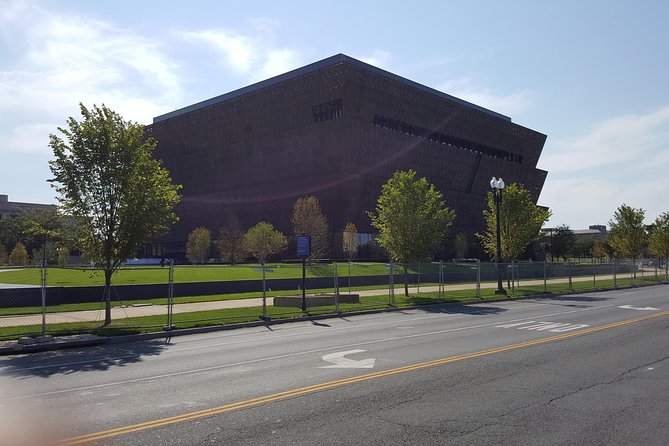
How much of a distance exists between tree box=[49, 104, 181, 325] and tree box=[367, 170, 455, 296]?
15.9 metres

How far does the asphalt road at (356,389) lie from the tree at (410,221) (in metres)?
15.8

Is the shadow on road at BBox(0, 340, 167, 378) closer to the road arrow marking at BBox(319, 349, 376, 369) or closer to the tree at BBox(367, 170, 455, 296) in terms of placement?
the road arrow marking at BBox(319, 349, 376, 369)

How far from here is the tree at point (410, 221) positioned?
1212 inches

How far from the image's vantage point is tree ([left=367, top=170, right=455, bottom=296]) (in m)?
30.8

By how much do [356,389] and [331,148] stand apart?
76860 mm

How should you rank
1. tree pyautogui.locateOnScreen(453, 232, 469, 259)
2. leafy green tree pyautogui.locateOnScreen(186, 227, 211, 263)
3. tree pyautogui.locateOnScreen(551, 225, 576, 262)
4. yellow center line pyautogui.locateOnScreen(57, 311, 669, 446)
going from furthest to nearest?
tree pyautogui.locateOnScreen(551, 225, 576, 262) → tree pyautogui.locateOnScreen(453, 232, 469, 259) → leafy green tree pyautogui.locateOnScreen(186, 227, 211, 263) → yellow center line pyautogui.locateOnScreen(57, 311, 669, 446)

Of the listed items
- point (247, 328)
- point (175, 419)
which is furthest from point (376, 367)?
point (247, 328)

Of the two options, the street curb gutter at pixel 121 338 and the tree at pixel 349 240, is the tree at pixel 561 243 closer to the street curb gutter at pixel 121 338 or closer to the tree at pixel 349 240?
the tree at pixel 349 240

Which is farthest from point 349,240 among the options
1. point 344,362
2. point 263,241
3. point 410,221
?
point 344,362

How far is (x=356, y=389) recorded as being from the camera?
814 centimetres

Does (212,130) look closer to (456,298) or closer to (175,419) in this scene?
(456,298)

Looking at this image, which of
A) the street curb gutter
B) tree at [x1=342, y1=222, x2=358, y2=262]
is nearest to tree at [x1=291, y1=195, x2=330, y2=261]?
tree at [x1=342, y1=222, x2=358, y2=262]

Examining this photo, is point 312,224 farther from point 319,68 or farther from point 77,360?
point 77,360

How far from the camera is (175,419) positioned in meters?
6.61
